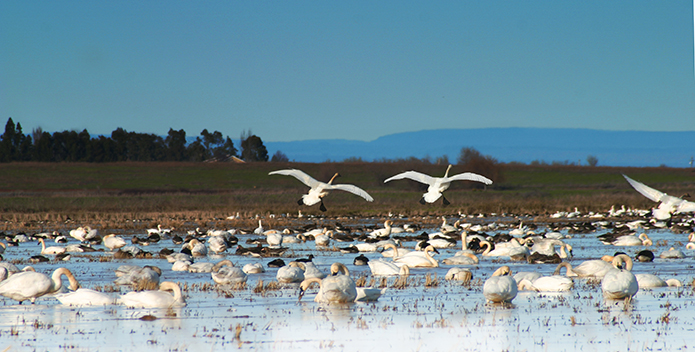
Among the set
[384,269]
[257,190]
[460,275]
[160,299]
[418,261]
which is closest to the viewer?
[160,299]

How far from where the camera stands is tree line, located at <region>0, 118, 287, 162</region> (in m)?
92.1

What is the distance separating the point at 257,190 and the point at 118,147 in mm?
50393

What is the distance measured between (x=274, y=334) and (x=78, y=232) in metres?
16.3

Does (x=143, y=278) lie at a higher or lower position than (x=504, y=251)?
lower

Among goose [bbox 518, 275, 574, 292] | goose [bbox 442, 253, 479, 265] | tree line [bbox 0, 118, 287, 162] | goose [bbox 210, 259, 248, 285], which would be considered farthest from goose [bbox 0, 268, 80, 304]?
tree line [bbox 0, 118, 287, 162]

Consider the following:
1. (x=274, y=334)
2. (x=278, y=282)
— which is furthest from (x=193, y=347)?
(x=278, y=282)

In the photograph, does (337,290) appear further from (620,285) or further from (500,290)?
(620,285)

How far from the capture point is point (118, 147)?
3895 inches

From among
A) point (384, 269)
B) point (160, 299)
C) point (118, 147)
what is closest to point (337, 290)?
point (160, 299)

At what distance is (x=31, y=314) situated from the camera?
9.50m

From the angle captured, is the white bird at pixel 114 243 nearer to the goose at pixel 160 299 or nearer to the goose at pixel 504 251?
the goose at pixel 504 251

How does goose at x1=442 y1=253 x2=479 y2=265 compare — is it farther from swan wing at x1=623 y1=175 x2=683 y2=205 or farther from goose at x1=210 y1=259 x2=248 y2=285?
goose at x1=210 y1=259 x2=248 y2=285

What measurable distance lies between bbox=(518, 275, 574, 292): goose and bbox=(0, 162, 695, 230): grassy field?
73.7 feet

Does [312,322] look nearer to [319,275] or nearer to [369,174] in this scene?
[319,275]
